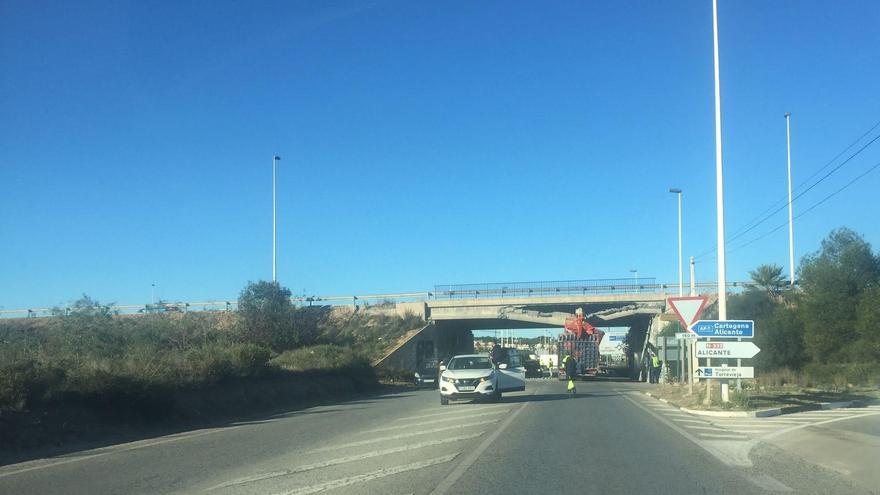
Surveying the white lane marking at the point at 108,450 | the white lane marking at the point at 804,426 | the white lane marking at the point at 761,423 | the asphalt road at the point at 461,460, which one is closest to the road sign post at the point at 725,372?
the asphalt road at the point at 461,460

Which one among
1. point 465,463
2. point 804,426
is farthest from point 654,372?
point 465,463

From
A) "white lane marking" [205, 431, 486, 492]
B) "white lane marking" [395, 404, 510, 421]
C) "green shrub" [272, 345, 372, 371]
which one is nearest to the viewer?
"white lane marking" [205, 431, 486, 492]

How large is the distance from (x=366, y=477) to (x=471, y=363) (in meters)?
17.1

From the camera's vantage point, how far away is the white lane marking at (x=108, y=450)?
12.9 meters

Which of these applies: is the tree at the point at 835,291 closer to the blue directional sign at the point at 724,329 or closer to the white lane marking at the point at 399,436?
the blue directional sign at the point at 724,329

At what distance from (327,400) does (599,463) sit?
22.0 m

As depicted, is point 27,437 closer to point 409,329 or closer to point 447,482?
point 447,482

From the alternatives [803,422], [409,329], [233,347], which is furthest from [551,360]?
[803,422]

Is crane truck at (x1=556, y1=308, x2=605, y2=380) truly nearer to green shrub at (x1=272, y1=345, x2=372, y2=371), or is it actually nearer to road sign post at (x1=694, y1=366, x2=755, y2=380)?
green shrub at (x1=272, y1=345, x2=372, y2=371)

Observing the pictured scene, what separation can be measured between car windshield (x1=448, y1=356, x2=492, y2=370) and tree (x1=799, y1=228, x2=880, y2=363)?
19.9 metres

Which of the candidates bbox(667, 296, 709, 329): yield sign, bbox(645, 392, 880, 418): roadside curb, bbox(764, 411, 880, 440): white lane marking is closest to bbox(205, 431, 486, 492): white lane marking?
bbox(764, 411, 880, 440): white lane marking

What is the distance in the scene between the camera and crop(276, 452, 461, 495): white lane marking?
10.1 metres

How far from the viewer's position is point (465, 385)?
26078mm

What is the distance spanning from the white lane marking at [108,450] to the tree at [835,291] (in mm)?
30741
